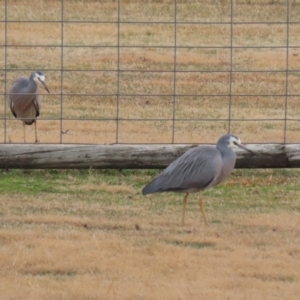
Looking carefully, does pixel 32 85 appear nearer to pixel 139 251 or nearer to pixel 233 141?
pixel 233 141

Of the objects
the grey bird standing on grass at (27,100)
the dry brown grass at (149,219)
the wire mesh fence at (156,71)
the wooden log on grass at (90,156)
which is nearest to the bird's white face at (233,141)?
the dry brown grass at (149,219)

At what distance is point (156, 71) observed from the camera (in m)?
11.1

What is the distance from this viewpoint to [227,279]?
24.8 feet

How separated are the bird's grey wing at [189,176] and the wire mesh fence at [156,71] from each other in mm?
1875

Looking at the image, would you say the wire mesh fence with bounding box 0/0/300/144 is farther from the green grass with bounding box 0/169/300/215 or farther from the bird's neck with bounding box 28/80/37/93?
the green grass with bounding box 0/169/300/215

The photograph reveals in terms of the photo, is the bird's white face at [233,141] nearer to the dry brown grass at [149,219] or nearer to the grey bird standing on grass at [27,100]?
the dry brown grass at [149,219]

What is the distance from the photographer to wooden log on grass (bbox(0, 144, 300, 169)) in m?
11.0

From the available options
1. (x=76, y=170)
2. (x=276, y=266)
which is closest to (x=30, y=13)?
(x=76, y=170)

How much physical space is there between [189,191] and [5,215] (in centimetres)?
138

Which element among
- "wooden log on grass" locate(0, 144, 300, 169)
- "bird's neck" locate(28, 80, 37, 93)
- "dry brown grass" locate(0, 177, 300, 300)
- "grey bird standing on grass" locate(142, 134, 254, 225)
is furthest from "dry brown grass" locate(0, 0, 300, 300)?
"bird's neck" locate(28, 80, 37, 93)

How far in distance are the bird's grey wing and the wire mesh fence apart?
1875mm

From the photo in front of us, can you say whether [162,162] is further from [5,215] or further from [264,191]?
[5,215]

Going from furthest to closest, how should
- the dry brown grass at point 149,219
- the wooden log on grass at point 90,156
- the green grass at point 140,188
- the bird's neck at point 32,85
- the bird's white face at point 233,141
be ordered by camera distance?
the bird's neck at point 32,85 < the wooden log on grass at point 90,156 < the green grass at point 140,188 < the bird's white face at point 233,141 < the dry brown grass at point 149,219

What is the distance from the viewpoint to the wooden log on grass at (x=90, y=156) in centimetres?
1096
